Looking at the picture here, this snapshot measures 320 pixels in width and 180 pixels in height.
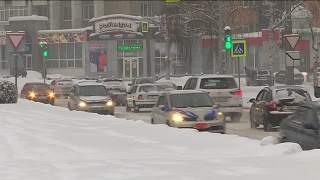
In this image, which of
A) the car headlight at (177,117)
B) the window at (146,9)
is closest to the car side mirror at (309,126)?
the car headlight at (177,117)

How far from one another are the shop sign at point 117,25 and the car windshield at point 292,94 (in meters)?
54.4

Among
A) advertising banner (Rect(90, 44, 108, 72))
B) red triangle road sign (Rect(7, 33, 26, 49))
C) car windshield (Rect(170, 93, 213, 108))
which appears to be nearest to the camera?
car windshield (Rect(170, 93, 213, 108))

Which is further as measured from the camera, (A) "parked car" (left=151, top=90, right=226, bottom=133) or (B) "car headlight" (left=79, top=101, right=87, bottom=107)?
(B) "car headlight" (left=79, top=101, right=87, bottom=107)

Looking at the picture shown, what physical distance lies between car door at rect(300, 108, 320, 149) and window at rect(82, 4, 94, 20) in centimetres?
7692

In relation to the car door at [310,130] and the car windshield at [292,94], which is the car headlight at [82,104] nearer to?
the car windshield at [292,94]

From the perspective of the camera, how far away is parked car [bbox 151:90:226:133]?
17.6m

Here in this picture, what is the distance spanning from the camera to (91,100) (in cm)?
2850

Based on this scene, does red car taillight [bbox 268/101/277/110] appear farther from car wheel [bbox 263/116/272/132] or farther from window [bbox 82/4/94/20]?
window [bbox 82/4/94/20]

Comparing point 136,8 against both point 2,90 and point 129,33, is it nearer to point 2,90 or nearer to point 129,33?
point 129,33

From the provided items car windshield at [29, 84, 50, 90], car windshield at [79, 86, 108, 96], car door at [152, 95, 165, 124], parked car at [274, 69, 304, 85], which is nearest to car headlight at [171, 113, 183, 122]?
car door at [152, 95, 165, 124]

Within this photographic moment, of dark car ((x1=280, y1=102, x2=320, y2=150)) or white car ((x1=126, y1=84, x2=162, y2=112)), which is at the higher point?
dark car ((x1=280, y1=102, x2=320, y2=150))

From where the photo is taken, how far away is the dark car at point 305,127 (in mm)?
11836

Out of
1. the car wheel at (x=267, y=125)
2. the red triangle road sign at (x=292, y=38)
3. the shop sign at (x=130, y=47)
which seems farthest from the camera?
the shop sign at (x=130, y=47)

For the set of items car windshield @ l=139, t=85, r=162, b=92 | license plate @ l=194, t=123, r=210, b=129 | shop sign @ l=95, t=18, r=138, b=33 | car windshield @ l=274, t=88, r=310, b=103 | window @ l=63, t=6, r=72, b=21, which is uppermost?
window @ l=63, t=6, r=72, b=21
